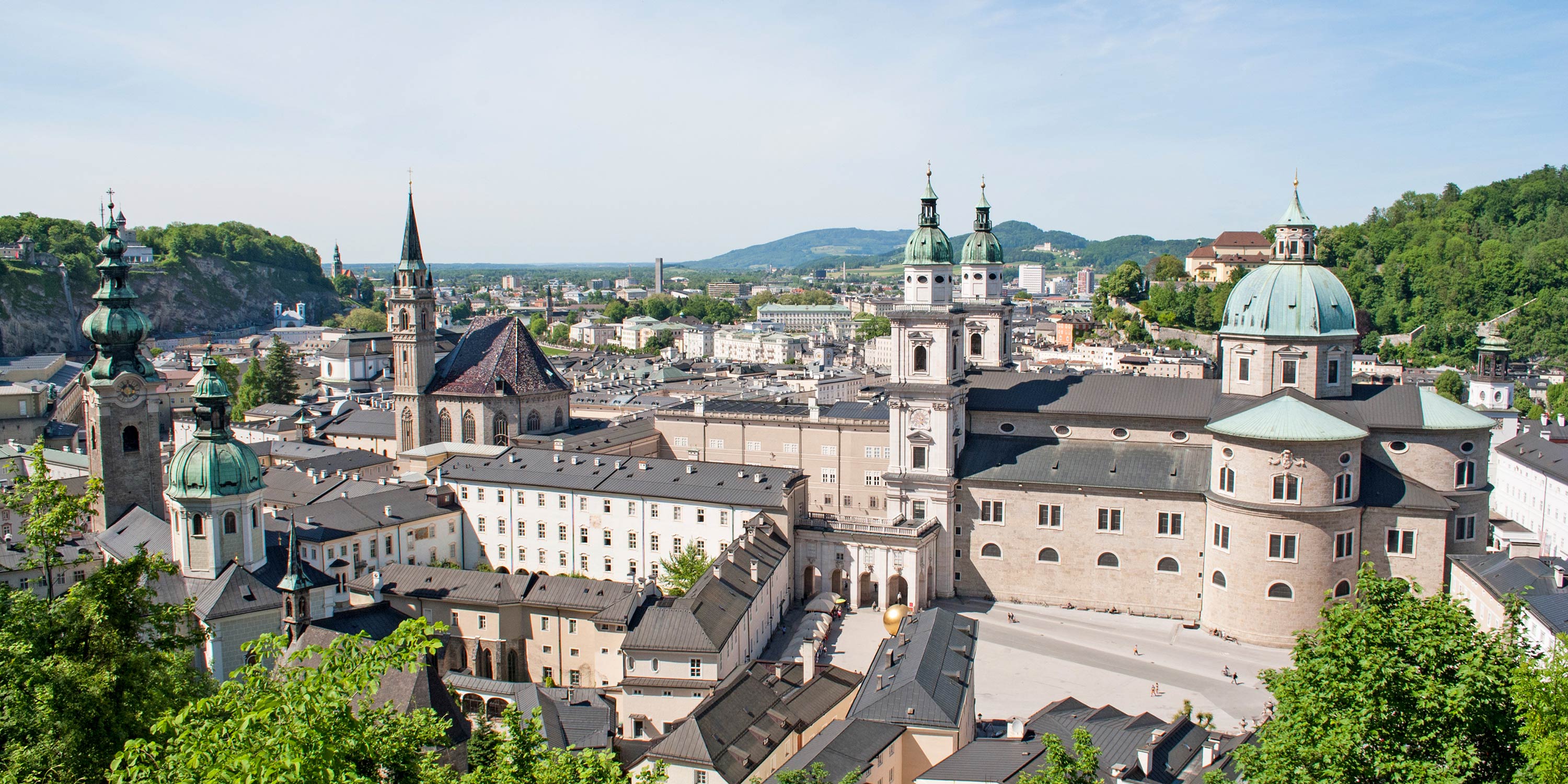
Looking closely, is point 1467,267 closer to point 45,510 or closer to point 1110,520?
point 1110,520

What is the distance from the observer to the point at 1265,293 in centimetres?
5525

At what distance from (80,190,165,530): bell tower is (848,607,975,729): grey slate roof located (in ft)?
113

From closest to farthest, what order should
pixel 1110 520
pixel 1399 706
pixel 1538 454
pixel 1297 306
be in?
pixel 1399 706
pixel 1110 520
pixel 1297 306
pixel 1538 454

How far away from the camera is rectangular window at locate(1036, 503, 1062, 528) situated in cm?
5516

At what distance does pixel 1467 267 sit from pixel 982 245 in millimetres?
85966

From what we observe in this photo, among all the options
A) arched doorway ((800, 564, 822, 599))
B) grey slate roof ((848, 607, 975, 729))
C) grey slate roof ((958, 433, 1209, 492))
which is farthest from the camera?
arched doorway ((800, 564, 822, 599))

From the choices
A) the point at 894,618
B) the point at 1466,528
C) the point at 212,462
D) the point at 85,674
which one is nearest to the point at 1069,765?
the point at 85,674

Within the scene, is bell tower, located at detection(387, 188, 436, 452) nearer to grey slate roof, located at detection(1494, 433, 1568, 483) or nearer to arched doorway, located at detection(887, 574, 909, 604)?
arched doorway, located at detection(887, 574, 909, 604)

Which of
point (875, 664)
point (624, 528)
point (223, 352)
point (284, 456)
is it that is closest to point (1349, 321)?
Answer: point (875, 664)

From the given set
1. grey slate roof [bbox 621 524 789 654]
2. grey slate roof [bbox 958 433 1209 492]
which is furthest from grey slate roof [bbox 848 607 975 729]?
grey slate roof [bbox 958 433 1209 492]

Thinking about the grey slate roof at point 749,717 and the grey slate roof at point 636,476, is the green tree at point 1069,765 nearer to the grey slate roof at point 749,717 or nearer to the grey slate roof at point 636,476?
the grey slate roof at point 749,717

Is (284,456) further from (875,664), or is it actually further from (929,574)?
(875,664)

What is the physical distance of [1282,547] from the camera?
4947cm

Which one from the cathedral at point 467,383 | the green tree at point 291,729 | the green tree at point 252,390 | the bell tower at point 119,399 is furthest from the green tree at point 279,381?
the green tree at point 291,729
